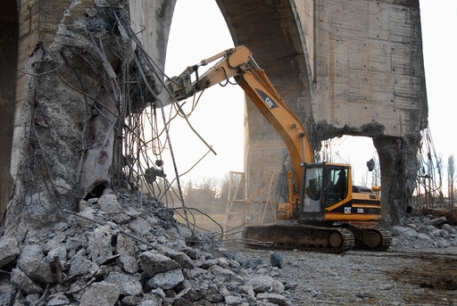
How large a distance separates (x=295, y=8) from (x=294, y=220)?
5.81 m

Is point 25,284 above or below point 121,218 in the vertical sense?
below

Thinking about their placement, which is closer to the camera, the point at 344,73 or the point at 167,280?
the point at 167,280

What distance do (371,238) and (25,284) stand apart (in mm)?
8707

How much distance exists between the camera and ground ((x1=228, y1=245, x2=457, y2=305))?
5543mm

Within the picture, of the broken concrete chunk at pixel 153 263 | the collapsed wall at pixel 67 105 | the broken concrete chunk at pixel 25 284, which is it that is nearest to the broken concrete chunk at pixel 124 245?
the broken concrete chunk at pixel 153 263

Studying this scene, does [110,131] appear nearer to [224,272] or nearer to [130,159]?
[130,159]

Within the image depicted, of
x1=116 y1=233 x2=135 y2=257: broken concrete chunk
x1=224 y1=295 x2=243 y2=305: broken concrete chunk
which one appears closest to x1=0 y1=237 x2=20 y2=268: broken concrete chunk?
x1=116 y1=233 x2=135 y2=257: broken concrete chunk

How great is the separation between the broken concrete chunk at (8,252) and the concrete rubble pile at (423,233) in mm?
10046

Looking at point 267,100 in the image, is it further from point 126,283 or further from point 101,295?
point 101,295

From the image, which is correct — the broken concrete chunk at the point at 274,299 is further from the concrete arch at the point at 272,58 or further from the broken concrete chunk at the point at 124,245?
the concrete arch at the point at 272,58

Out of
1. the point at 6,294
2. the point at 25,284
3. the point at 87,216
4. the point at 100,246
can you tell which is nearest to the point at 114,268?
the point at 100,246

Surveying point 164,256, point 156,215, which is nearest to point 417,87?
point 156,215

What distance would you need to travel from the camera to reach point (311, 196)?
11.1 m

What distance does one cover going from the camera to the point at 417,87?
1608cm
